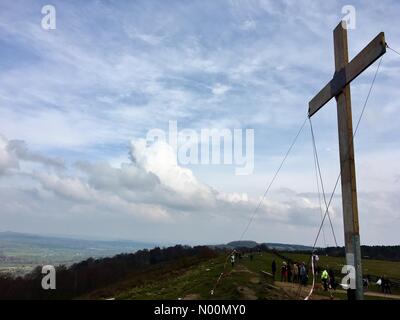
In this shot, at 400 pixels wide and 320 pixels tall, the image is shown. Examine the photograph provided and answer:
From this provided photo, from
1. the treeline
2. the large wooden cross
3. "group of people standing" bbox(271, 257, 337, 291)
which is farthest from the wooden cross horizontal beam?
the treeline

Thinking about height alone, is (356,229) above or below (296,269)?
above

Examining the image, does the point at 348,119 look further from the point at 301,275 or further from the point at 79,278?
the point at 79,278

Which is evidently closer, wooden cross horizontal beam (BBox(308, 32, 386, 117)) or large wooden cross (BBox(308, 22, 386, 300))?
wooden cross horizontal beam (BBox(308, 32, 386, 117))

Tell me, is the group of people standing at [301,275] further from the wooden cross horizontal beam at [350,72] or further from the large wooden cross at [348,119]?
the large wooden cross at [348,119]

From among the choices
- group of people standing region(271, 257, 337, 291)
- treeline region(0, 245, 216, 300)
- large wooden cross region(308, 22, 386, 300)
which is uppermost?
large wooden cross region(308, 22, 386, 300)

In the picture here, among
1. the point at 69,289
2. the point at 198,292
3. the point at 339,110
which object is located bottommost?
the point at 69,289

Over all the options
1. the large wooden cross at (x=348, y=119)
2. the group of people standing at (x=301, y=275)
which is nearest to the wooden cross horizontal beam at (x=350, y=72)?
the large wooden cross at (x=348, y=119)

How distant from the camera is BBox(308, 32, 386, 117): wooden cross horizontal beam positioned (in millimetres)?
9430

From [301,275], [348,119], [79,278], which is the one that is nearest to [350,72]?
[348,119]

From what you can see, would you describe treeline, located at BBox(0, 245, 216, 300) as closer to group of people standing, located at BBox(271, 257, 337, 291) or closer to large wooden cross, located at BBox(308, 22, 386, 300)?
group of people standing, located at BBox(271, 257, 337, 291)
